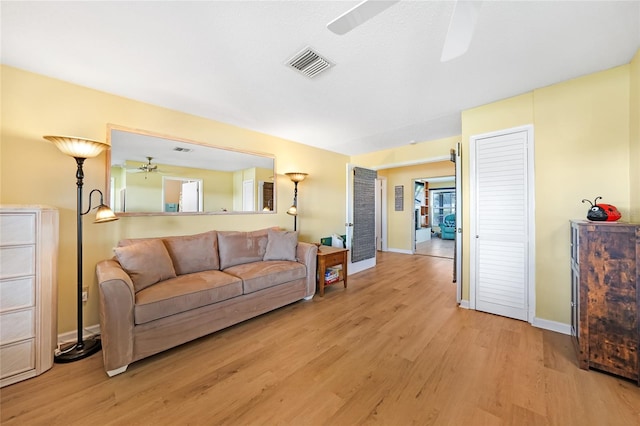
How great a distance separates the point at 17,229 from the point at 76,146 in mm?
711

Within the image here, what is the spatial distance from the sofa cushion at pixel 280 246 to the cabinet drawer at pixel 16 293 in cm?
198

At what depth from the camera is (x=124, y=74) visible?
2.08 metres

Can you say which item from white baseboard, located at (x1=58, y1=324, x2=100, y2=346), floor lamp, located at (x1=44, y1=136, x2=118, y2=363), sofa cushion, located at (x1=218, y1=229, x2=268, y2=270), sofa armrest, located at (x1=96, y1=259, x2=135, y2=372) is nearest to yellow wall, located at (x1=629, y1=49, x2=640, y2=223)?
sofa cushion, located at (x1=218, y1=229, x2=268, y2=270)

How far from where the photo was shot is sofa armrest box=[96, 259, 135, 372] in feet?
5.56

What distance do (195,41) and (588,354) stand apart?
3751 mm

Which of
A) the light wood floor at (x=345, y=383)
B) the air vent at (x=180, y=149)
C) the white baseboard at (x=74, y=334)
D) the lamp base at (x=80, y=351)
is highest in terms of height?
the air vent at (x=180, y=149)

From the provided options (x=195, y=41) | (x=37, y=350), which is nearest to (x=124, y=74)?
(x=195, y=41)

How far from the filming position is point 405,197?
6340 millimetres

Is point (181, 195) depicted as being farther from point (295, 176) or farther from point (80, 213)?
point (295, 176)

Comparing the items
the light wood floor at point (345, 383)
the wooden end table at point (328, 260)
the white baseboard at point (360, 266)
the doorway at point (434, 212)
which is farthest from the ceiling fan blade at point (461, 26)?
the doorway at point (434, 212)

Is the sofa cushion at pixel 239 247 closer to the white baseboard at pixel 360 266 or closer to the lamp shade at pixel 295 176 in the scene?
the lamp shade at pixel 295 176

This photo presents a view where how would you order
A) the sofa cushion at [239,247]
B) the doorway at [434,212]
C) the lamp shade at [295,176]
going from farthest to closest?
the doorway at [434,212] → the lamp shade at [295,176] → the sofa cushion at [239,247]

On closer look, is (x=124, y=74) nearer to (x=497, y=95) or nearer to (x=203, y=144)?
(x=203, y=144)

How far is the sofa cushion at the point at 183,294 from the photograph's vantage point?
1.85 meters
